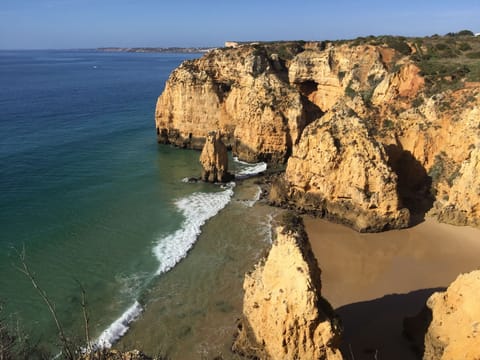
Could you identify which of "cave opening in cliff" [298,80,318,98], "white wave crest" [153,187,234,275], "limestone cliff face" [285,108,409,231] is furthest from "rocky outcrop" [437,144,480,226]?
"cave opening in cliff" [298,80,318,98]

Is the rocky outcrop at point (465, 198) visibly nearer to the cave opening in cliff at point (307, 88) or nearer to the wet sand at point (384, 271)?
the wet sand at point (384, 271)

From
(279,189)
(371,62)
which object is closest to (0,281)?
(279,189)

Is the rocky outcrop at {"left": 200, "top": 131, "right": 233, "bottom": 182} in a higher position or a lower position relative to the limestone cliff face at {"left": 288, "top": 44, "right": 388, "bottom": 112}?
lower

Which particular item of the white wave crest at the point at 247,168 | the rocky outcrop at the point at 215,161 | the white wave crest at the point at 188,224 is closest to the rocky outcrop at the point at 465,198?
the white wave crest at the point at 188,224

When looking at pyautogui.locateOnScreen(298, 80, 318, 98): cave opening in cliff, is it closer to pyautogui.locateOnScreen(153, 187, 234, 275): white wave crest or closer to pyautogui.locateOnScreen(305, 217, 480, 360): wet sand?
pyautogui.locateOnScreen(153, 187, 234, 275): white wave crest

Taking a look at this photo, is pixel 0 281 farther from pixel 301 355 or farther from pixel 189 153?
pixel 189 153

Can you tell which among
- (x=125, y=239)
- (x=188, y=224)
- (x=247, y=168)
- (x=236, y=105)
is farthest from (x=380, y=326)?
(x=236, y=105)
